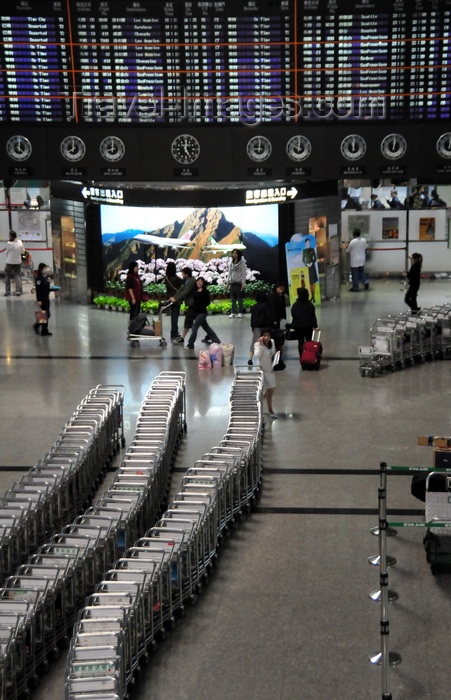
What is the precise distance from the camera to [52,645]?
868 cm

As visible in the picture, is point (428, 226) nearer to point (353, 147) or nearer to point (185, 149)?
point (353, 147)

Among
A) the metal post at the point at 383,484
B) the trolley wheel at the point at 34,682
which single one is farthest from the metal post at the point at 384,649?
the trolley wheel at the point at 34,682

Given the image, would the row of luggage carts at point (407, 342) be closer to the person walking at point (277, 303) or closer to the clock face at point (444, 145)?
the person walking at point (277, 303)

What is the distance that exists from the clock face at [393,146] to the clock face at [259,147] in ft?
6.74

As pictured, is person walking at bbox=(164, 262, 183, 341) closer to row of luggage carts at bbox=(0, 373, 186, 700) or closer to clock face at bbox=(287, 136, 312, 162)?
clock face at bbox=(287, 136, 312, 162)

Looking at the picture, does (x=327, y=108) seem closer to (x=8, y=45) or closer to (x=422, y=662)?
(x=8, y=45)

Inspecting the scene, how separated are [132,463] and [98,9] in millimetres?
10428

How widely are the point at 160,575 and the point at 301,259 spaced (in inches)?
526

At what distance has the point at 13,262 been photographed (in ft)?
81.7

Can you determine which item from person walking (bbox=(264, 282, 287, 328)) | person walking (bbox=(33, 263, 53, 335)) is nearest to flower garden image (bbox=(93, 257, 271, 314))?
person walking (bbox=(33, 263, 53, 335))

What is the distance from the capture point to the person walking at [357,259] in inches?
995

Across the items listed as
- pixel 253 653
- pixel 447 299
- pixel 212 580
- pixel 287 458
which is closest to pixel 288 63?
pixel 447 299

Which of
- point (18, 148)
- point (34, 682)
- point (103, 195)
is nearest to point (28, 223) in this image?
point (103, 195)

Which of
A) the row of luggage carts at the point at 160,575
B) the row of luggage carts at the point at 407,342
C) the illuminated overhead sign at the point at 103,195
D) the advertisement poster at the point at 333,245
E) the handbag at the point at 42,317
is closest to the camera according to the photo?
the row of luggage carts at the point at 160,575
